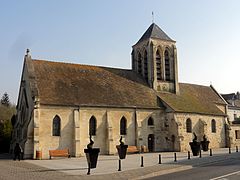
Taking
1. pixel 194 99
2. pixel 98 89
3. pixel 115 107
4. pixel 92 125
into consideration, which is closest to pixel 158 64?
pixel 194 99

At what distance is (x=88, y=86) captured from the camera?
33906 millimetres

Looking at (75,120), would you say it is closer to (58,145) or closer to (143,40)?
(58,145)

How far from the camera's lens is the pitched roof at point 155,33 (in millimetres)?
40841

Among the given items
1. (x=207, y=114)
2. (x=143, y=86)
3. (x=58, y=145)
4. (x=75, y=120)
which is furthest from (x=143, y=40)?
(x=58, y=145)

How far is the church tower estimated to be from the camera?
39.8 meters

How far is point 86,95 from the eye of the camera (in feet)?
107

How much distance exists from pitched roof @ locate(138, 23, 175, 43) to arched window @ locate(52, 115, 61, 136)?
17350 millimetres

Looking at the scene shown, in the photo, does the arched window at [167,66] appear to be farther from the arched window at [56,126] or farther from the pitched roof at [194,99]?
the arched window at [56,126]

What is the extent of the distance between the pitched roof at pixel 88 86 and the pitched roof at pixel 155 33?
6183mm

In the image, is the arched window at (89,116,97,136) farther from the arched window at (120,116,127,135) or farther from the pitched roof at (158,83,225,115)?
the pitched roof at (158,83,225,115)

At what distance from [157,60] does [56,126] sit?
17.1 m

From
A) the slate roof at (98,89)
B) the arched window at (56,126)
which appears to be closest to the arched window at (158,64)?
the slate roof at (98,89)

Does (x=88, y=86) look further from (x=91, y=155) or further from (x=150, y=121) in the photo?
(x=91, y=155)

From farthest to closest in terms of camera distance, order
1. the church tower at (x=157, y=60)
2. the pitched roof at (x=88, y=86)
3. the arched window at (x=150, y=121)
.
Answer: the church tower at (x=157, y=60) → the arched window at (x=150, y=121) → the pitched roof at (x=88, y=86)
